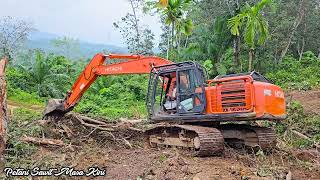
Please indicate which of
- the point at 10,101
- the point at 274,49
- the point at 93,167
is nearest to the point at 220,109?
the point at 93,167

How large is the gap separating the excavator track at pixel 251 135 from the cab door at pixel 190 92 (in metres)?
1.13

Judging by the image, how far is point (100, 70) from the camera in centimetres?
1059

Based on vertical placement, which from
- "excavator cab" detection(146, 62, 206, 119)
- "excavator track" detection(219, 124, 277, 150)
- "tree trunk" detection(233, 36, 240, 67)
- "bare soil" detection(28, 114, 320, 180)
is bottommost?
"bare soil" detection(28, 114, 320, 180)

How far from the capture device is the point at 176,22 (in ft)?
79.1

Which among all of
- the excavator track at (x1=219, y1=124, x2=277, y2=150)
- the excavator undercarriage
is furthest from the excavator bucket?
the excavator track at (x1=219, y1=124, x2=277, y2=150)

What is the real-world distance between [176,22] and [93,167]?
56.2 feet

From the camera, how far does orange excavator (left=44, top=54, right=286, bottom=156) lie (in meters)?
8.56

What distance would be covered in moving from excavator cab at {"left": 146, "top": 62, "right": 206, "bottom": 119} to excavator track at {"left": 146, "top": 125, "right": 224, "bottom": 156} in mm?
333

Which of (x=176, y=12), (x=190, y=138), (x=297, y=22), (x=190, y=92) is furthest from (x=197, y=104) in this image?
(x=297, y=22)

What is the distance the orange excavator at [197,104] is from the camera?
8562mm

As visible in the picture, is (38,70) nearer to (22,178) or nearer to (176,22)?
(176,22)

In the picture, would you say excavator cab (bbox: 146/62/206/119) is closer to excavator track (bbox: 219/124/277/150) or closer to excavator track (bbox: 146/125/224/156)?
excavator track (bbox: 146/125/224/156)

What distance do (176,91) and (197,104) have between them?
23.8 inches

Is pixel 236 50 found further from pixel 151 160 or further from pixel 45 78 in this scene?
pixel 151 160
